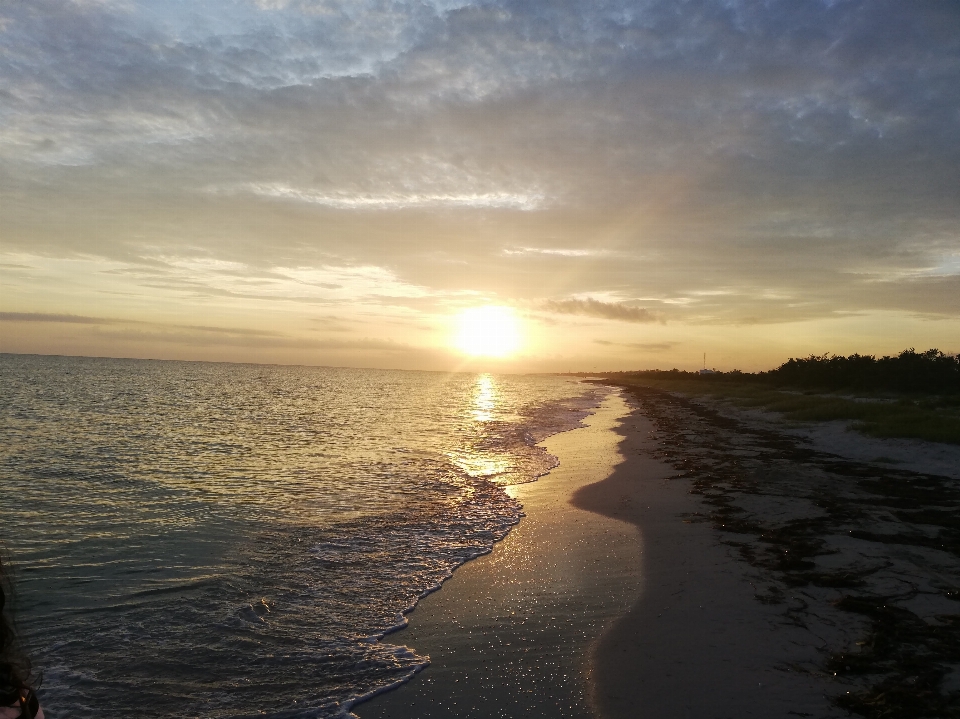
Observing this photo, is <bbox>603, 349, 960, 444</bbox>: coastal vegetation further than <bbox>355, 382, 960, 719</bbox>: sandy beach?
Yes

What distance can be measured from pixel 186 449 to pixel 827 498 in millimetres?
24569

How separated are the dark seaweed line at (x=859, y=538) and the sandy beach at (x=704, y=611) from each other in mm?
36

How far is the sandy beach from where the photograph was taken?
20.6 feet

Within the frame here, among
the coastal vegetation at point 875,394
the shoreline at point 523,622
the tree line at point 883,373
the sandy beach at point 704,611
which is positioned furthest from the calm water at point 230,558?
the tree line at point 883,373

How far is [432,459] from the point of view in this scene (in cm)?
2577

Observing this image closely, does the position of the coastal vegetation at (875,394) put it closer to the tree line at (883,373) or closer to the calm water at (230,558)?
the tree line at (883,373)

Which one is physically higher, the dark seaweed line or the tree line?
the tree line

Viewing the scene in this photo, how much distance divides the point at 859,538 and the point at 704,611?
5.12m

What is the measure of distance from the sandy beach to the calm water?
1.01 meters

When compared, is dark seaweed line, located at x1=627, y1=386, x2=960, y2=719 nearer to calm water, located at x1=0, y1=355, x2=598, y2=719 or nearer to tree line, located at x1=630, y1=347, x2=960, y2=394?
calm water, located at x1=0, y1=355, x2=598, y2=719

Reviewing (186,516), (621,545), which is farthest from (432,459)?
(621,545)

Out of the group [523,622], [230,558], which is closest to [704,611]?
[523,622]

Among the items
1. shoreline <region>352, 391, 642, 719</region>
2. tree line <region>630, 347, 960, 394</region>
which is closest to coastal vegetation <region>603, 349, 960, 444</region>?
tree line <region>630, 347, 960, 394</region>

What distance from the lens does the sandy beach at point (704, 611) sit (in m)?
6.29
